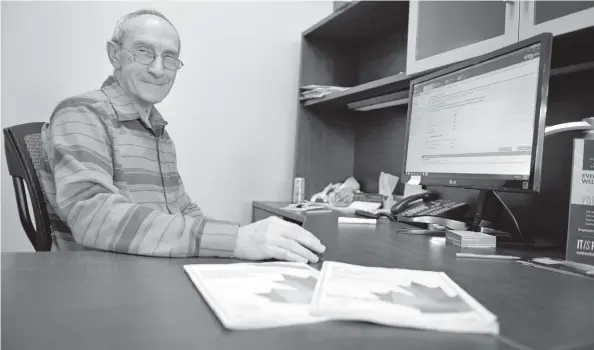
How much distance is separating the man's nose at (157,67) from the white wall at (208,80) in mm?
995

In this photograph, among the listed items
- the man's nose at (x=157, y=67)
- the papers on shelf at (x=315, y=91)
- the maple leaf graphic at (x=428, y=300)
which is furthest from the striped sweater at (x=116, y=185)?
the papers on shelf at (x=315, y=91)

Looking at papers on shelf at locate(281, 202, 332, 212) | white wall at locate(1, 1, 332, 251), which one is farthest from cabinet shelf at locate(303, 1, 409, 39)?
papers on shelf at locate(281, 202, 332, 212)

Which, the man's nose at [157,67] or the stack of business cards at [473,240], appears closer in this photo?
the stack of business cards at [473,240]

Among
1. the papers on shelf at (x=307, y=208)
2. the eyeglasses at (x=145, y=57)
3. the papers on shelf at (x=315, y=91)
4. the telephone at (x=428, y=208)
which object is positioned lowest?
the papers on shelf at (x=307, y=208)

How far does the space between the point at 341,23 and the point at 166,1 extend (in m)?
0.92

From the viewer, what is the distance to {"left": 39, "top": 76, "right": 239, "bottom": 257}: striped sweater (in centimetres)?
82

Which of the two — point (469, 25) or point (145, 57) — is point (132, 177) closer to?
point (145, 57)

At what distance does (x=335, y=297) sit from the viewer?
52cm

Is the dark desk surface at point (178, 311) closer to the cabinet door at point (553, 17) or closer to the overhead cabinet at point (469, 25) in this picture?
the cabinet door at point (553, 17)

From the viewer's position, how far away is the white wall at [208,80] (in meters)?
2.13

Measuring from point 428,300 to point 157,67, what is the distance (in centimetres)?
115

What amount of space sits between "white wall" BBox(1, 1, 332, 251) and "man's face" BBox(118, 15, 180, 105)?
962mm

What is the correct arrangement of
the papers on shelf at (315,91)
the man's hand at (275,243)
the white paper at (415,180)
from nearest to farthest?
the man's hand at (275,243), the white paper at (415,180), the papers on shelf at (315,91)

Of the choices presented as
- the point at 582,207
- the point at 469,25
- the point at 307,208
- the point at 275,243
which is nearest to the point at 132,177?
the point at 275,243
